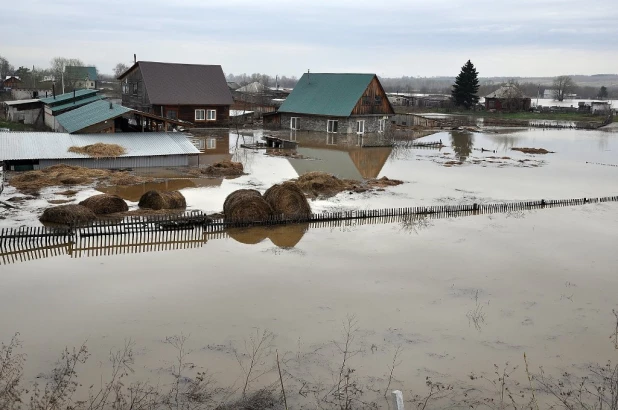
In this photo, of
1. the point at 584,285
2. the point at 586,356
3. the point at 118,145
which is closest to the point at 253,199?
the point at 584,285

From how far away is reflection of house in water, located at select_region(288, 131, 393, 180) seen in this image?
33.1 m

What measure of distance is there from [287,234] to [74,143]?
685 inches

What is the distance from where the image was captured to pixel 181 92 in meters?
51.5

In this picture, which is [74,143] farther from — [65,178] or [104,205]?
[104,205]

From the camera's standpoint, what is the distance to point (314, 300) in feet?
45.0

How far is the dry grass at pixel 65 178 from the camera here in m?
25.0

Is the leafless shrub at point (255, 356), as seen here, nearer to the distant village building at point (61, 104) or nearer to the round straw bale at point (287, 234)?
the round straw bale at point (287, 234)

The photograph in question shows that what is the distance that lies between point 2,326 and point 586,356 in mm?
11417

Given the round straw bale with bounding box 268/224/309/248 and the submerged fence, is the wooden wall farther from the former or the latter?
the round straw bale with bounding box 268/224/309/248

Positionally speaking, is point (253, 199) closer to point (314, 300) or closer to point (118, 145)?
point (314, 300)

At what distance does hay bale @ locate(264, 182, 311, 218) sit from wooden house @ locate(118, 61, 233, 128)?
104 feet

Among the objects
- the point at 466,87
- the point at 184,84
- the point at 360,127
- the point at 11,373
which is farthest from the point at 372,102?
the point at 11,373

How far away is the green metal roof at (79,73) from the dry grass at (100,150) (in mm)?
68175

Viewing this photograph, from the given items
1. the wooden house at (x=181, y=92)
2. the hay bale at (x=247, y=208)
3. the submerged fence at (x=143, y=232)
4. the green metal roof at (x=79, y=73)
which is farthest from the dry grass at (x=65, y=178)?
the green metal roof at (x=79, y=73)
